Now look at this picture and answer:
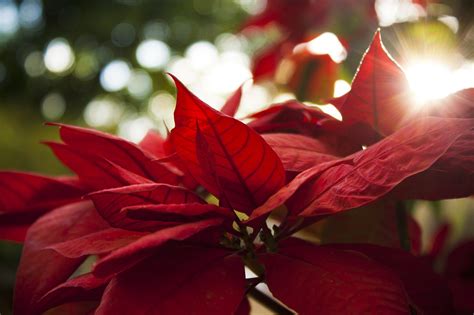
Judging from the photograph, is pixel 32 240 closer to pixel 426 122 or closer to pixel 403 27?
pixel 426 122

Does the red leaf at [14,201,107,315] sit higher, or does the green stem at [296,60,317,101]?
the green stem at [296,60,317,101]

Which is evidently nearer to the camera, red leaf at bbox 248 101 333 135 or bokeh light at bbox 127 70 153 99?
red leaf at bbox 248 101 333 135

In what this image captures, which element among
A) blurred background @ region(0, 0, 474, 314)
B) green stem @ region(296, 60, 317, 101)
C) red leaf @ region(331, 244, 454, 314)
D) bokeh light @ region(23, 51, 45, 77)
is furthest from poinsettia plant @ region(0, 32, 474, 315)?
bokeh light @ region(23, 51, 45, 77)

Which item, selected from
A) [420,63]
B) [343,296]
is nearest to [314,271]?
[343,296]

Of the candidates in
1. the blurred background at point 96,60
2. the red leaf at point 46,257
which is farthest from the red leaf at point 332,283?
the blurred background at point 96,60

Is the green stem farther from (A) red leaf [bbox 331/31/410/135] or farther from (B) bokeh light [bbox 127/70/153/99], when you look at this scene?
(B) bokeh light [bbox 127/70/153/99]

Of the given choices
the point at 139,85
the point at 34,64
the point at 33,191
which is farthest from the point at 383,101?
the point at 34,64
